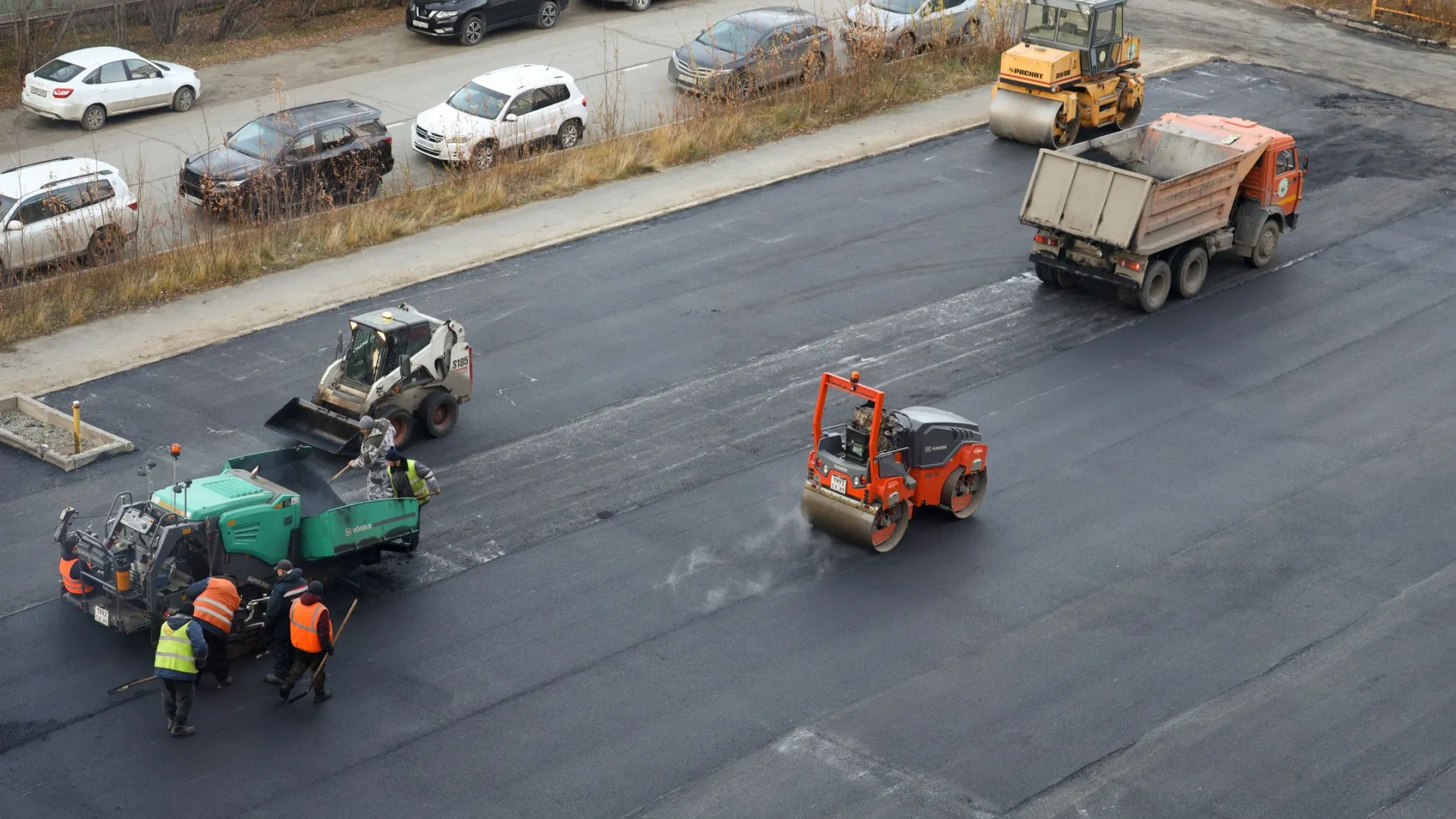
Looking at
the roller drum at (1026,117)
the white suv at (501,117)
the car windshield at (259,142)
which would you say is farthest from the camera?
the roller drum at (1026,117)

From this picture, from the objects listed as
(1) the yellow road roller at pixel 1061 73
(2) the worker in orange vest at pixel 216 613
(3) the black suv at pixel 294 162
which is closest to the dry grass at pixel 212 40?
(3) the black suv at pixel 294 162

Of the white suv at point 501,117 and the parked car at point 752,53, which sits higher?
the parked car at point 752,53

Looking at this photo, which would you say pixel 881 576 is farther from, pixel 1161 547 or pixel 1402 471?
pixel 1402 471

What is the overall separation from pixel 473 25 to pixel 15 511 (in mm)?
23229

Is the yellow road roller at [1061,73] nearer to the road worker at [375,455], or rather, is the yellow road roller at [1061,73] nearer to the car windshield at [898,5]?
the car windshield at [898,5]

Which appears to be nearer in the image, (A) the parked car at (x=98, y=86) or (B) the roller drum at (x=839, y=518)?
(B) the roller drum at (x=839, y=518)

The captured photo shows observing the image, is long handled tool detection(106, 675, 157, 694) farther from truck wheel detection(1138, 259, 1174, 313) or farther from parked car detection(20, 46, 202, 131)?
parked car detection(20, 46, 202, 131)

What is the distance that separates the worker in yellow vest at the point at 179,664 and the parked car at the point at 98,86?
21272 millimetres

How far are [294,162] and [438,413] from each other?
9.70 metres

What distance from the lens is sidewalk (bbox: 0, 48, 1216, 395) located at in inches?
920

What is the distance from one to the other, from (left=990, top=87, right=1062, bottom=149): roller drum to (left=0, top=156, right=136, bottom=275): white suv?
52.8 ft

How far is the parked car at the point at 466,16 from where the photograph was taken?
129 feet

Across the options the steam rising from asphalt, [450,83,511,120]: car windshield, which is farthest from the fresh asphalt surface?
[450,83,511,120]: car windshield

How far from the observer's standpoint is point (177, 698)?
15008mm
